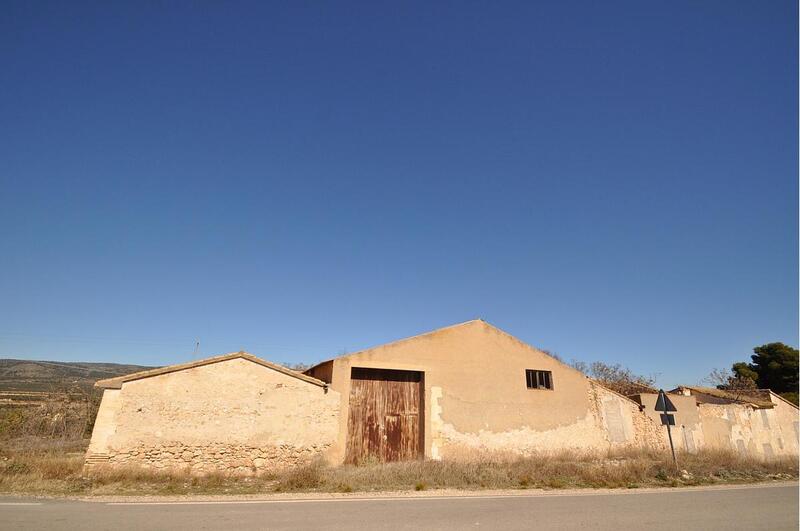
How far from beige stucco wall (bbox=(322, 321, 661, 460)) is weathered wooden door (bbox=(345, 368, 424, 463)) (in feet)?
1.44

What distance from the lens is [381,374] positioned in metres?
A: 16.5

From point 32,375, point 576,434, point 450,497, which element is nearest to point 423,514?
point 450,497

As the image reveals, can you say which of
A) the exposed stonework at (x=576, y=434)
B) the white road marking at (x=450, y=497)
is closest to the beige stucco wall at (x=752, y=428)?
the exposed stonework at (x=576, y=434)

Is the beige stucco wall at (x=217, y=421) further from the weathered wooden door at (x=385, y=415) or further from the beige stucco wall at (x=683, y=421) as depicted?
the beige stucco wall at (x=683, y=421)

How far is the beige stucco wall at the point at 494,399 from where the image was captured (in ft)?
53.4

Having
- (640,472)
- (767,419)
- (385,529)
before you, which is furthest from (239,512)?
(767,419)

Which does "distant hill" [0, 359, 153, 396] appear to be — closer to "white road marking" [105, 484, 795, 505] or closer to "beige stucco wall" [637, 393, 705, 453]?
"white road marking" [105, 484, 795, 505]

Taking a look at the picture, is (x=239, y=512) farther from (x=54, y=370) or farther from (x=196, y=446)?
(x=54, y=370)

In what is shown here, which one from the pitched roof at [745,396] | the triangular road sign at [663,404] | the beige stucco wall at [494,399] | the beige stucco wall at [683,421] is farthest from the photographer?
the pitched roof at [745,396]

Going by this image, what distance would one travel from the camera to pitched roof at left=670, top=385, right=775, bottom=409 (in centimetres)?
2338

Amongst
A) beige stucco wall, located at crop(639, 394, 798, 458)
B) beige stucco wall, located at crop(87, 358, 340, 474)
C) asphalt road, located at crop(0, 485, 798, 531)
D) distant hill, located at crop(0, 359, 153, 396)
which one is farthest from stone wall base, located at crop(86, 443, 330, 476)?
distant hill, located at crop(0, 359, 153, 396)

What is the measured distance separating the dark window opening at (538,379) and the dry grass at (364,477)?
10.9 ft

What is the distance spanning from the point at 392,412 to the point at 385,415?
30 centimetres

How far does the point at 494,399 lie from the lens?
17.3m
